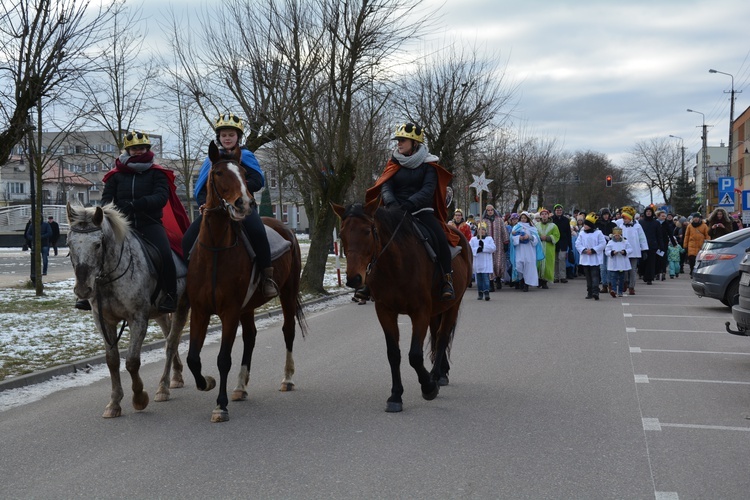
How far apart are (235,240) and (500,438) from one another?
2.90 metres

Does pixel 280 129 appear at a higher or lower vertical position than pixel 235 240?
higher

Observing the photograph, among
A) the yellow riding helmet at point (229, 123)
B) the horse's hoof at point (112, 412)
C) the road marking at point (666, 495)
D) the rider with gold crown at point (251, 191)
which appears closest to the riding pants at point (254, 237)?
the rider with gold crown at point (251, 191)

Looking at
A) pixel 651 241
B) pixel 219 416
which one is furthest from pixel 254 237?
pixel 651 241

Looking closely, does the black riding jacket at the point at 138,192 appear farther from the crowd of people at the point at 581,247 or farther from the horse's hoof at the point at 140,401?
the crowd of people at the point at 581,247

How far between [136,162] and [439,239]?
2.98 meters

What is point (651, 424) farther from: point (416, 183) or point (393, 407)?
point (416, 183)

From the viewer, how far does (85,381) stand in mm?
9758

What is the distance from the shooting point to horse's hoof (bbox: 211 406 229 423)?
7.32 m

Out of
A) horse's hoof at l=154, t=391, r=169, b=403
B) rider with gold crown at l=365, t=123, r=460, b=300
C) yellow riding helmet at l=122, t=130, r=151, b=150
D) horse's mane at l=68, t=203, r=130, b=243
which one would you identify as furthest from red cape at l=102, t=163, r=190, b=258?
rider with gold crown at l=365, t=123, r=460, b=300

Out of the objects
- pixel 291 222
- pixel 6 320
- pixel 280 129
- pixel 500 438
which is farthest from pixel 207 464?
pixel 291 222

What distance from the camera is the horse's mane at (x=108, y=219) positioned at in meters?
7.34

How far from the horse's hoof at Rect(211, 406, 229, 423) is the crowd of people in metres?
12.5

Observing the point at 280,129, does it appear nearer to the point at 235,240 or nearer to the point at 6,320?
the point at 6,320

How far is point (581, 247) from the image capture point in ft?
68.6
